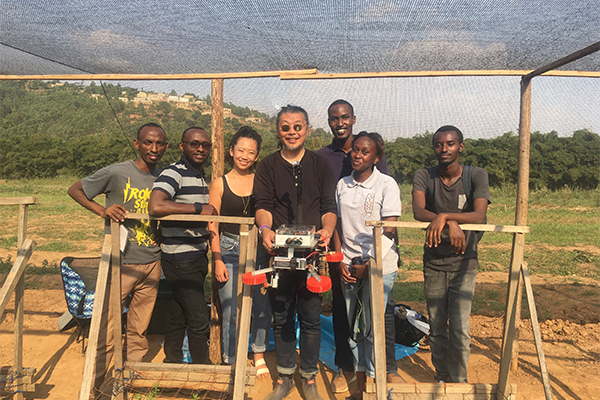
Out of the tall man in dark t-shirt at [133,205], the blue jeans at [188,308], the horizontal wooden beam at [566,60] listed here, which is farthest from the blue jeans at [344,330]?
the horizontal wooden beam at [566,60]

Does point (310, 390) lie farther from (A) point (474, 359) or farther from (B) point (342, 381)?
(A) point (474, 359)

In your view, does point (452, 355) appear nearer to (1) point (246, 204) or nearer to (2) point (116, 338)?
(1) point (246, 204)

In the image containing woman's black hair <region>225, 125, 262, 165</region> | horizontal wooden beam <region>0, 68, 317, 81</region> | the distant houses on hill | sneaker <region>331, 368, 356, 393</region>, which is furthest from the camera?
the distant houses on hill

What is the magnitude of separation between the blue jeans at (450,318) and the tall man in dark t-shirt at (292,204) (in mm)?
979

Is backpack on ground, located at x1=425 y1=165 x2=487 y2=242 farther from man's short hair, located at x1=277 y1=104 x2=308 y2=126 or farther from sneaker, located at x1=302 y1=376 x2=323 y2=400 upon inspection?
sneaker, located at x1=302 y1=376 x2=323 y2=400

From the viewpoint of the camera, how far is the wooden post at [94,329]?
2779 millimetres

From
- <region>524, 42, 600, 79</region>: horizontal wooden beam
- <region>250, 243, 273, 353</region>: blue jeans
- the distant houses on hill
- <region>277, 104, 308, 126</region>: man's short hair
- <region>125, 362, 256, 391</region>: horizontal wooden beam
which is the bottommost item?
<region>125, 362, 256, 391</region>: horizontal wooden beam

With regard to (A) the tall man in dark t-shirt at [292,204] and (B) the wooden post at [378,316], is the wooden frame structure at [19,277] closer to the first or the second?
(A) the tall man in dark t-shirt at [292,204]

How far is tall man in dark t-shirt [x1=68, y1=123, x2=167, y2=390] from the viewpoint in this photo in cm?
326

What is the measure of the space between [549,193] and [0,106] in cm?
2382

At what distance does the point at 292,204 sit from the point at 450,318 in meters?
1.60

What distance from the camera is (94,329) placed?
2943 millimetres

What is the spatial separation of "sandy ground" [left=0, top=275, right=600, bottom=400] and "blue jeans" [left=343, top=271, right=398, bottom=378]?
26.5 inches

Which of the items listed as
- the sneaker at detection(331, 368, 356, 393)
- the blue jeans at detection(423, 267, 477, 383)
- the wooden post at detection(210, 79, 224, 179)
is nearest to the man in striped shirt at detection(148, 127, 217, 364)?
the wooden post at detection(210, 79, 224, 179)
